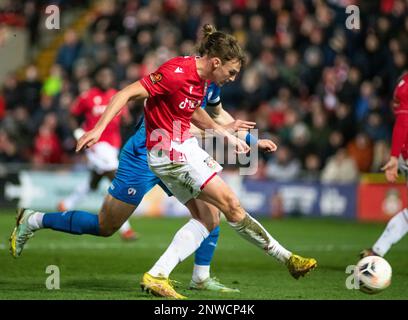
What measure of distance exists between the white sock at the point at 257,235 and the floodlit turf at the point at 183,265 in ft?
1.27

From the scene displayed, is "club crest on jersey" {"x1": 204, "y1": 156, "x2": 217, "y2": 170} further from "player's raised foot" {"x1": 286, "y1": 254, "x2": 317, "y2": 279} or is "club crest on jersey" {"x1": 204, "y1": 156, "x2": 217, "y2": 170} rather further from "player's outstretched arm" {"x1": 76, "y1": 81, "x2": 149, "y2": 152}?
"player's raised foot" {"x1": 286, "y1": 254, "x2": 317, "y2": 279}

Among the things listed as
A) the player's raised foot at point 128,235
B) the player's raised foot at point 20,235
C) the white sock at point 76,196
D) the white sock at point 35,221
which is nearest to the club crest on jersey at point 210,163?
the white sock at point 35,221

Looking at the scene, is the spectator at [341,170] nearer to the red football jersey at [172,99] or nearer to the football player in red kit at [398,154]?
the football player in red kit at [398,154]

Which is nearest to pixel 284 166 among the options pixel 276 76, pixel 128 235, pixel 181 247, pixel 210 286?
pixel 276 76

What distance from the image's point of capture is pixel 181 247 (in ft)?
25.7

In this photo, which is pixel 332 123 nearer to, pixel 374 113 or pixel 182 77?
pixel 374 113

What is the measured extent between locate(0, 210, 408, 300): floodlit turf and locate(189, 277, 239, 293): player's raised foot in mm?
102

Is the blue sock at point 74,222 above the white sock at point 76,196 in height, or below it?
above

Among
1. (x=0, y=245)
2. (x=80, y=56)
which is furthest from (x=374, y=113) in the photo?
(x=0, y=245)

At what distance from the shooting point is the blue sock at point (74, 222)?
27.6ft

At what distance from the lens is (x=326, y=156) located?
19.1 meters

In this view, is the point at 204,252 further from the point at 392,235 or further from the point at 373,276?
the point at 392,235

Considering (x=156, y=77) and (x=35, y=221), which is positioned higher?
(x=156, y=77)

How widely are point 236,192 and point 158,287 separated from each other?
11.1 metres
